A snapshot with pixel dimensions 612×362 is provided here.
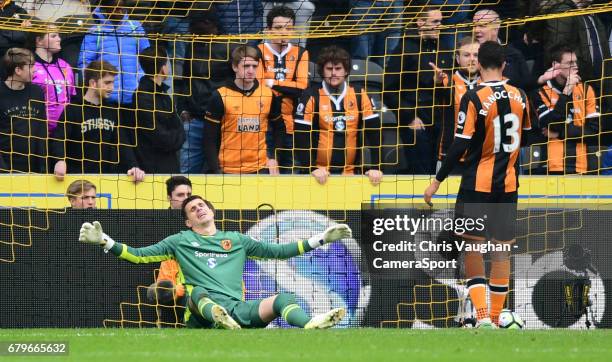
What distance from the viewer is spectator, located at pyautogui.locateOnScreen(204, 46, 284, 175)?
1320cm

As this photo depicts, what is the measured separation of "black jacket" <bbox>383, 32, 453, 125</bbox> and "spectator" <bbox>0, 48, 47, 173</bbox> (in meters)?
3.51

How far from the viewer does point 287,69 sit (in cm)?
1362

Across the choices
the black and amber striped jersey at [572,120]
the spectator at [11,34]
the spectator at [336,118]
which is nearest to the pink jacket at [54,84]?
the spectator at [11,34]

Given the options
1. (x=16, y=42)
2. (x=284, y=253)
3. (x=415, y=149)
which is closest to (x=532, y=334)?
(x=284, y=253)

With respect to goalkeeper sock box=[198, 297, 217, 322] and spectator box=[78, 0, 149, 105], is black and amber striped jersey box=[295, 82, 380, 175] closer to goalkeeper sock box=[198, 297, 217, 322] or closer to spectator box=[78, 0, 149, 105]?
spectator box=[78, 0, 149, 105]

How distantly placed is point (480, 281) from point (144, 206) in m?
3.34

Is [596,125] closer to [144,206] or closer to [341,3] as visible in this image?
[341,3]

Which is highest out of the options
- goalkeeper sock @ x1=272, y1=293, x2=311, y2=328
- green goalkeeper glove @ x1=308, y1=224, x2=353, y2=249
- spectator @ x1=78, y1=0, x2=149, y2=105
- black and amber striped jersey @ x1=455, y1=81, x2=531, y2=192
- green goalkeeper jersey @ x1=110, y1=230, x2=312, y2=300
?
spectator @ x1=78, y1=0, x2=149, y2=105

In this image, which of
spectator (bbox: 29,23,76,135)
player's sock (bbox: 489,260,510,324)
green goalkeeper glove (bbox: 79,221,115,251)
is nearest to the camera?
green goalkeeper glove (bbox: 79,221,115,251)

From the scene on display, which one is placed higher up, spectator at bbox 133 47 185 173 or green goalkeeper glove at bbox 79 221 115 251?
spectator at bbox 133 47 185 173

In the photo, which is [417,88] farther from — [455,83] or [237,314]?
[237,314]

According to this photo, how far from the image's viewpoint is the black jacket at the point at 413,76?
44.5 feet

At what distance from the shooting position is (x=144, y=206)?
41.1ft

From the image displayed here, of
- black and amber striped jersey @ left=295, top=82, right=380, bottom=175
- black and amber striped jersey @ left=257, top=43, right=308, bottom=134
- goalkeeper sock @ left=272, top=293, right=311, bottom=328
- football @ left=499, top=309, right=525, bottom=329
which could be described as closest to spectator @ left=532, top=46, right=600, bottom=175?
black and amber striped jersey @ left=295, top=82, right=380, bottom=175
